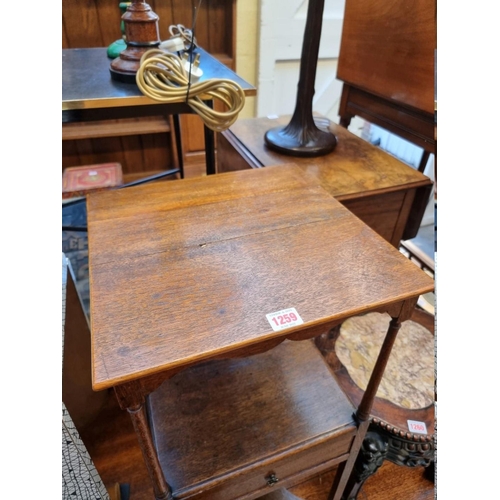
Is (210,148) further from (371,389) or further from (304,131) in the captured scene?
(371,389)

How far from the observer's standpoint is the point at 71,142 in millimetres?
2285

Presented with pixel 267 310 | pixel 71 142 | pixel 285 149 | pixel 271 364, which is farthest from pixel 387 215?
pixel 71 142

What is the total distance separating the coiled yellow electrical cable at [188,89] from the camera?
0.91 meters

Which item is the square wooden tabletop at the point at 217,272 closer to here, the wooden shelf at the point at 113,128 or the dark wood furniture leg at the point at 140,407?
the dark wood furniture leg at the point at 140,407

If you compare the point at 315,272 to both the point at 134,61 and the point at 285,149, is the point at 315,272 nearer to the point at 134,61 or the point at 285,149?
the point at 285,149

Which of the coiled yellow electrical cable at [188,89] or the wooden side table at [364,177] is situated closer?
the coiled yellow electrical cable at [188,89]

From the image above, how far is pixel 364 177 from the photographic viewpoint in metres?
1.16

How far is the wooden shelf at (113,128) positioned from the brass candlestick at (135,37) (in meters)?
1.19

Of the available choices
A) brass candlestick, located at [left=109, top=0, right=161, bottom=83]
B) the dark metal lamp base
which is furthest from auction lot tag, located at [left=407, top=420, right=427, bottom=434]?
brass candlestick, located at [left=109, top=0, right=161, bottom=83]

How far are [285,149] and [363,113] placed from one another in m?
0.45

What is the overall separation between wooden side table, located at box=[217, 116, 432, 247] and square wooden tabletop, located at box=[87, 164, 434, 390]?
1.28 ft

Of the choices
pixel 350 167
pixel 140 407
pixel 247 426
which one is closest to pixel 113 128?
pixel 350 167

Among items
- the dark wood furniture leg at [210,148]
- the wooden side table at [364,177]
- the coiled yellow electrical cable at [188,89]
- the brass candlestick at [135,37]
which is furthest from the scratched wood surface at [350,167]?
the brass candlestick at [135,37]

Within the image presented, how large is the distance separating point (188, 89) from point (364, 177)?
57cm
